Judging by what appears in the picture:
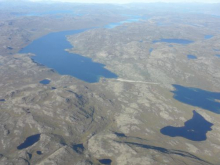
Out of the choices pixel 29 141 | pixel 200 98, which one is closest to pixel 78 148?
pixel 29 141

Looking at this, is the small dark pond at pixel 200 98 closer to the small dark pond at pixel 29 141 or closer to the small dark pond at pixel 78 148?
the small dark pond at pixel 78 148

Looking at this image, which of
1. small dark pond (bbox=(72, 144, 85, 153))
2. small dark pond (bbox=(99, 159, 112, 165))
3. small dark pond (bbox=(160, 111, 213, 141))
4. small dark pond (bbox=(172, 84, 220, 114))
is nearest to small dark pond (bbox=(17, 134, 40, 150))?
small dark pond (bbox=(72, 144, 85, 153))

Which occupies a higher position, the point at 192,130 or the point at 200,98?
the point at 200,98

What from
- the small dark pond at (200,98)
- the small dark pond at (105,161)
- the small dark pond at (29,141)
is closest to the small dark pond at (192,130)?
the small dark pond at (200,98)

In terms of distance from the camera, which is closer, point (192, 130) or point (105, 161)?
point (105, 161)

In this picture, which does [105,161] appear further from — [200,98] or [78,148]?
[200,98]

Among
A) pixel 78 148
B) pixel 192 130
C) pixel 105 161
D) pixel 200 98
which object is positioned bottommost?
pixel 105 161

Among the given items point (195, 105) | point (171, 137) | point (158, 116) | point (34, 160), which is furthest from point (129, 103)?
point (34, 160)
